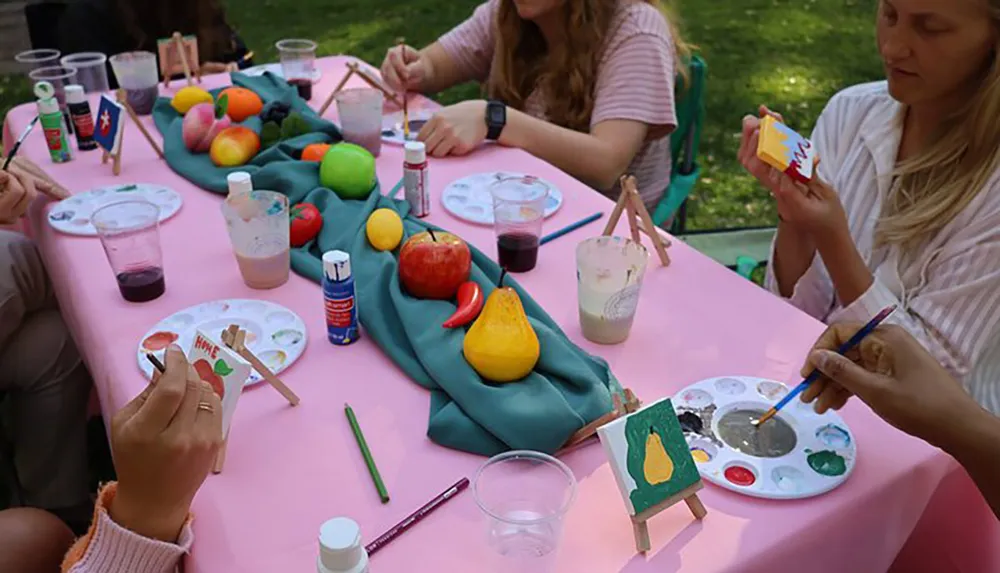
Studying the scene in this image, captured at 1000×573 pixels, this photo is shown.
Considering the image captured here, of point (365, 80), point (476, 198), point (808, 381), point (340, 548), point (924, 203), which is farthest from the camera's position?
point (365, 80)

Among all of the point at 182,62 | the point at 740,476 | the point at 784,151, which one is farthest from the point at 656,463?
the point at 182,62

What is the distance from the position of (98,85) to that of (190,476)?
1.91m

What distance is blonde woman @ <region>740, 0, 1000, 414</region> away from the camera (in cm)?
135

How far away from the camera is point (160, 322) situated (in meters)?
1.34

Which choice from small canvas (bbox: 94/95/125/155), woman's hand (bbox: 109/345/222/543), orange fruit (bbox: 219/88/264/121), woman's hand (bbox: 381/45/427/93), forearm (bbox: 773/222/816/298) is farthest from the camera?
woman's hand (bbox: 381/45/427/93)

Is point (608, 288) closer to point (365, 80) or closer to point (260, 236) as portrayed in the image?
point (260, 236)

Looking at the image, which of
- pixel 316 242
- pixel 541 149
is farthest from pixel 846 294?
pixel 316 242

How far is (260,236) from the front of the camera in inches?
56.1

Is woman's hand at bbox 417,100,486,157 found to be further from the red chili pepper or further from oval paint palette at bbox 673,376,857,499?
oval paint palette at bbox 673,376,857,499

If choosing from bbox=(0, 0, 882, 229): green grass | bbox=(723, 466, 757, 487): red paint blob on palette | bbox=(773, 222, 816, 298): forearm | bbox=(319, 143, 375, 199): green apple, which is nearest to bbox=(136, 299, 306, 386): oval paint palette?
bbox=(319, 143, 375, 199): green apple

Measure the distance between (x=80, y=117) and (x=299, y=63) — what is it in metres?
0.65

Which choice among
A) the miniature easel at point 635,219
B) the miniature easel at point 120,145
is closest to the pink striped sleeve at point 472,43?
the miniature easel at point 120,145

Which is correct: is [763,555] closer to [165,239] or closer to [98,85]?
[165,239]

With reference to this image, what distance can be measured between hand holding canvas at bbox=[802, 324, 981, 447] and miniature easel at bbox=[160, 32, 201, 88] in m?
1.99
